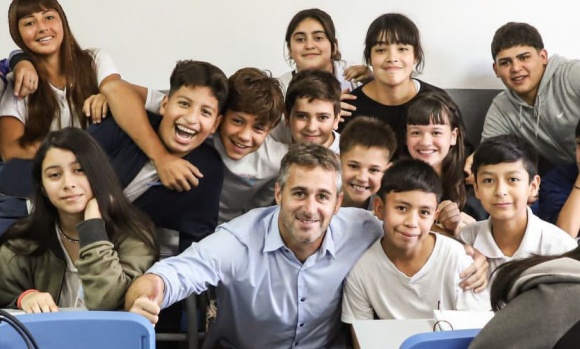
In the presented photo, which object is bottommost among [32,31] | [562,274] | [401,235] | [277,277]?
[277,277]

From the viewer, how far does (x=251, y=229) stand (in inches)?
78.4

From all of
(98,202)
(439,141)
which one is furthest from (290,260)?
(439,141)

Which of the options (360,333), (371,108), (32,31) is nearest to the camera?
(360,333)

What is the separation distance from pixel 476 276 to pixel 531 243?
31 cm

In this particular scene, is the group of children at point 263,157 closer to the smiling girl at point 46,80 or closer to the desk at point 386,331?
the smiling girl at point 46,80

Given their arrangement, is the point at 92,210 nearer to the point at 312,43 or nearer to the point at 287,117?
the point at 287,117

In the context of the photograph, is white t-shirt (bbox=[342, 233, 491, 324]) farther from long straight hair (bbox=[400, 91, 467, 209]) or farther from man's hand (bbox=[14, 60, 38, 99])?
man's hand (bbox=[14, 60, 38, 99])

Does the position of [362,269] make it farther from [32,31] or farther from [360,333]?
[32,31]

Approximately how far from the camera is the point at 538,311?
109 cm

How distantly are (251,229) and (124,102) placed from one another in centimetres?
81

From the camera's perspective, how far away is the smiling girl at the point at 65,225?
194 cm

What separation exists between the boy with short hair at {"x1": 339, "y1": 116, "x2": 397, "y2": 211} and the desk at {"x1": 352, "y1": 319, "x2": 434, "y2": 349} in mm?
792

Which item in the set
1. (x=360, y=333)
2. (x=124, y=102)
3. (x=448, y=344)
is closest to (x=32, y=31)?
(x=124, y=102)

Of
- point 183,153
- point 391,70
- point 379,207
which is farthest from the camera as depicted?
point 391,70
